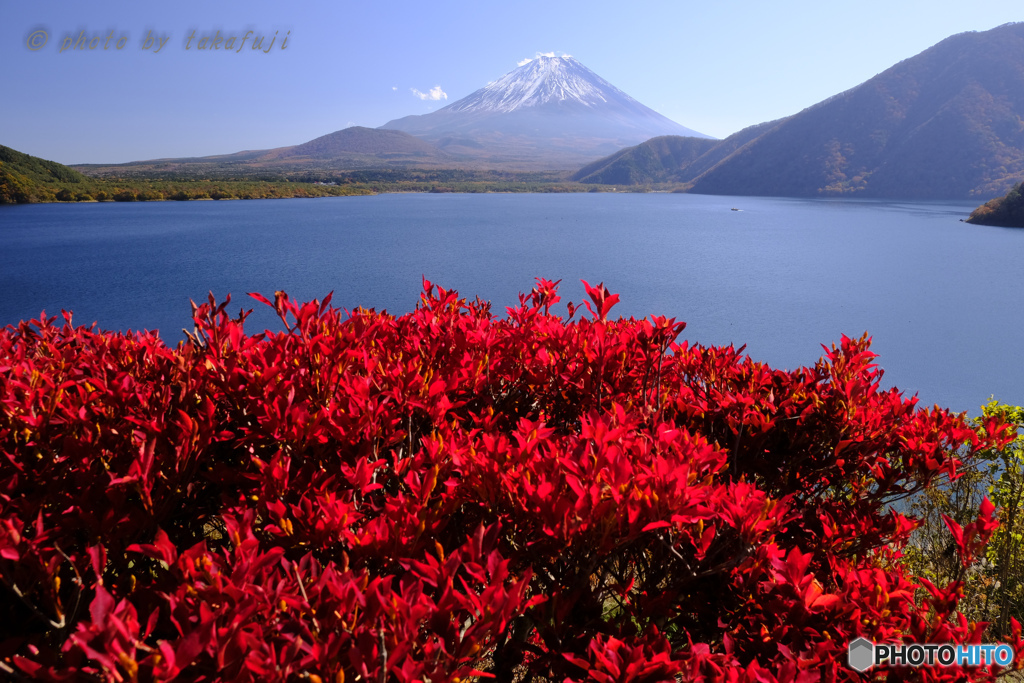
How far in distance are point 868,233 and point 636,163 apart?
237ft

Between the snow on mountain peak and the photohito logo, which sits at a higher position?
the snow on mountain peak


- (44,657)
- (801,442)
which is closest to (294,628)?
(44,657)

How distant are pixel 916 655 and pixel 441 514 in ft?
2.85

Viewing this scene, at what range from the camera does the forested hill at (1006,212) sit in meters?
24.6

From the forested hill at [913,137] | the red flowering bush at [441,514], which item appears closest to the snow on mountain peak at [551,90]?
the forested hill at [913,137]

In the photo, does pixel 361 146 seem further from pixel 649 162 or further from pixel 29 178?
pixel 29 178

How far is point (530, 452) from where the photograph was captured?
111 cm

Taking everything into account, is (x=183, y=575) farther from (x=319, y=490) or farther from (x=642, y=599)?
(x=642, y=599)

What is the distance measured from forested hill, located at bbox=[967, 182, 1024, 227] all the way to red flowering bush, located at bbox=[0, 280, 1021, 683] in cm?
3231

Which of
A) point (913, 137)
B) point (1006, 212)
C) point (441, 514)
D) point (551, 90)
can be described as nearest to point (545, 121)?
point (551, 90)

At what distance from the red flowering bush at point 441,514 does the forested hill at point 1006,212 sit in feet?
106

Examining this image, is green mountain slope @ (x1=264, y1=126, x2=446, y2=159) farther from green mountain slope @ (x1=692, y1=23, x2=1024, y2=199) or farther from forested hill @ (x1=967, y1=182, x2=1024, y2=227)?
forested hill @ (x1=967, y1=182, x2=1024, y2=227)

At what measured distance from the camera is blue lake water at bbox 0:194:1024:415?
29.7ft

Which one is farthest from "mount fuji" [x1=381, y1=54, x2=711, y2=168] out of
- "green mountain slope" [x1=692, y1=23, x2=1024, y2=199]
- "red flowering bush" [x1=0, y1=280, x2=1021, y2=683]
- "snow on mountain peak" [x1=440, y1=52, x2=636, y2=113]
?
"red flowering bush" [x1=0, y1=280, x2=1021, y2=683]
